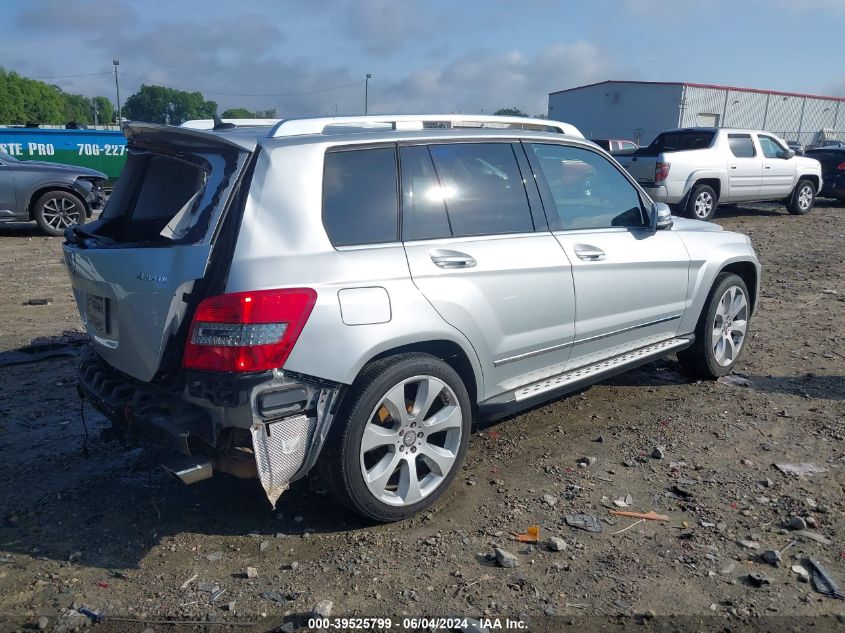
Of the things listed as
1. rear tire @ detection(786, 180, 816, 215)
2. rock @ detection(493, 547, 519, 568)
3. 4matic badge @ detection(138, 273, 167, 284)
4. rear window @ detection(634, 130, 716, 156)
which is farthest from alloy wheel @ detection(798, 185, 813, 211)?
4matic badge @ detection(138, 273, 167, 284)

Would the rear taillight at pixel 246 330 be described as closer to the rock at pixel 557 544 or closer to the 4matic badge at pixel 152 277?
the 4matic badge at pixel 152 277

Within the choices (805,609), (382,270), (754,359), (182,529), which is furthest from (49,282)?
(805,609)

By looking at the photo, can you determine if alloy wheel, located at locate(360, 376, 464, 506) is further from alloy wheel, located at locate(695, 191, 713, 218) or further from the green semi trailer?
the green semi trailer

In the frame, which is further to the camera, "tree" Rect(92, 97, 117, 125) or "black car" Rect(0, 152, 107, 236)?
"tree" Rect(92, 97, 117, 125)

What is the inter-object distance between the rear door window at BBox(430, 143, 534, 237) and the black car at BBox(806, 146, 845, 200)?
17.1m

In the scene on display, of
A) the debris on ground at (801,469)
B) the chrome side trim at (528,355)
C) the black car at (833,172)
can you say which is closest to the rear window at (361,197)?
the chrome side trim at (528,355)

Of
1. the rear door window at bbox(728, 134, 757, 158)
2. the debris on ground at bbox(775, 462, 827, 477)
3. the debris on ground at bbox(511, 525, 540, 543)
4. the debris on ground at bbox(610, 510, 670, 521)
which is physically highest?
the rear door window at bbox(728, 134, 757, 158)

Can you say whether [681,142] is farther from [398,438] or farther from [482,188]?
[398,438]

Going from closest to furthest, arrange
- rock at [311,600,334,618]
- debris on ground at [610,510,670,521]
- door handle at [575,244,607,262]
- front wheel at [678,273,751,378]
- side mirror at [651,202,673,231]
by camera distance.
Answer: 1. rock at [311,600,334,618]
2. debris on ground at [610,510,670,521]
3. door handle at [575,244,607,262]
4. side mirror at [651,202,673,231]
5. front wheel at [678,273,751,378]

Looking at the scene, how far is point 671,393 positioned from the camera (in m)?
5.36

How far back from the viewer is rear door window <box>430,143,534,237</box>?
3.79m

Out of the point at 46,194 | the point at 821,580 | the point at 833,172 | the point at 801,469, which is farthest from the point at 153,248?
the point at 833,172

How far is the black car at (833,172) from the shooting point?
18.1 meters

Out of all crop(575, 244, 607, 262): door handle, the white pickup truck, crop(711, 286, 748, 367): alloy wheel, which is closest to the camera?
crop(575, 244, 607, 262): door handle
